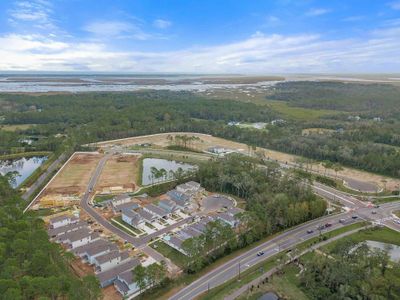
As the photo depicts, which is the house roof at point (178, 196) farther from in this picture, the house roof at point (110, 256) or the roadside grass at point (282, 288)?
the roadside grass at point (282, 288)

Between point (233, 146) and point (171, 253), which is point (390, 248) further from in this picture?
point (233, 146)

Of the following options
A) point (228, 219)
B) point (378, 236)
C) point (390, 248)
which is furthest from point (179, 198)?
point (390, 248)

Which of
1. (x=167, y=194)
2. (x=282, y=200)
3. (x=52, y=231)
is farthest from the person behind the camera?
(x=167, y=194)

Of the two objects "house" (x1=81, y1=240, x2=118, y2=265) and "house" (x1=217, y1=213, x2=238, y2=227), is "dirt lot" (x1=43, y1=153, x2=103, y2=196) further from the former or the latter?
"house" (x1=217, y1=213, x2=238, y2=227)

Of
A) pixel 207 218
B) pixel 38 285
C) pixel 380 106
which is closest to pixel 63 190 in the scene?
pixel 207 218

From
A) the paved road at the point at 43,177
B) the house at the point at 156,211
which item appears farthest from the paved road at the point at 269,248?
the paved road at the point at 43,177

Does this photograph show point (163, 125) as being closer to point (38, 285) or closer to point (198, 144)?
point (198, 144)

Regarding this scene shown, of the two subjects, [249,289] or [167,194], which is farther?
[167,194]
